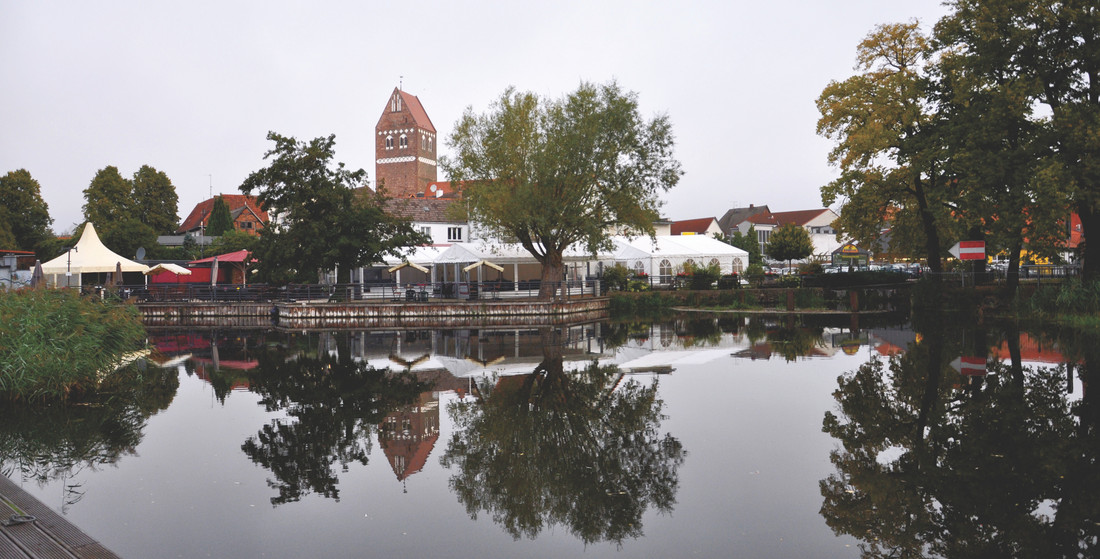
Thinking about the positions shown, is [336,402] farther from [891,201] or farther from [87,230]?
[87,230]

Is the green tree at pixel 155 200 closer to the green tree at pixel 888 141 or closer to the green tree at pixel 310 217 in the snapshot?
the green tree at pixel 310 217

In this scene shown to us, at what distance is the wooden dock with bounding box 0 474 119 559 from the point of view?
204 inches

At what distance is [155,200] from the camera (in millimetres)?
72688

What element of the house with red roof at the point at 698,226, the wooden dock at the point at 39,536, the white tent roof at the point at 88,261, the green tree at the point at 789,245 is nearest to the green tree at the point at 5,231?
the white tent roof at the point at 88,261

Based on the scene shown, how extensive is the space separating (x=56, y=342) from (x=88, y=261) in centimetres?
2678

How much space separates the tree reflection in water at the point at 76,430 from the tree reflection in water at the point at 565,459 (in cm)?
390

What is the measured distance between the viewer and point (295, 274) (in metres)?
36.7

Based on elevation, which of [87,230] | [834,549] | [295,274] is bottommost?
[834,549]

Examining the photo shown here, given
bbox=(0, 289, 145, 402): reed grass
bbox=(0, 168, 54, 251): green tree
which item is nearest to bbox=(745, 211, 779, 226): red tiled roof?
bbox=(0, 168, 54, 251): green tree

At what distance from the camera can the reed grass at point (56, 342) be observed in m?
11.7

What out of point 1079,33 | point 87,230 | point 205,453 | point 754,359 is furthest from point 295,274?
point 1079,33

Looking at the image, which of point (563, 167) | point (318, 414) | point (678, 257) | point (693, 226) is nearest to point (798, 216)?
point (693, 226)

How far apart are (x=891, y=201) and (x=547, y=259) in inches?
597

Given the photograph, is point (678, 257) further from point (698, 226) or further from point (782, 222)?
point (782, 222)
